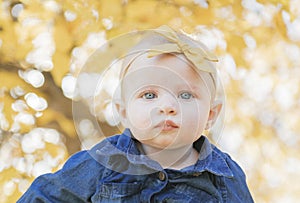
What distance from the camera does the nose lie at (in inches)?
37.1

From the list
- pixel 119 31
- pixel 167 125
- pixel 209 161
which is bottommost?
pixel 119 31

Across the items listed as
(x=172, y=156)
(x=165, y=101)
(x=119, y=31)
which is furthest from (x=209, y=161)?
(x=119, y=31)

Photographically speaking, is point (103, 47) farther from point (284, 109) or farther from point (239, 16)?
point (284, 109)

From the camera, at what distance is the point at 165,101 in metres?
0.95

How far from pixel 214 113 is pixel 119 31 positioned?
755 millimetres

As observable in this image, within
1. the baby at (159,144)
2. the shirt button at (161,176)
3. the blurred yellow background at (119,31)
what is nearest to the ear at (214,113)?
the baby at (159,144)

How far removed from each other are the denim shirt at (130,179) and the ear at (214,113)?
0.16 ft

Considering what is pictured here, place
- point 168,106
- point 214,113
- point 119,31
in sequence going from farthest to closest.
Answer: point 119,31, point 214,113, point 168,106

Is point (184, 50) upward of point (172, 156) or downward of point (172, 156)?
upward

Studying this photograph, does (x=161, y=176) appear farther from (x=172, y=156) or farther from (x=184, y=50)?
(x=184, y=50)

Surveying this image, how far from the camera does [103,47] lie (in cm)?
108

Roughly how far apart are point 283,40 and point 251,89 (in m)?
0.20

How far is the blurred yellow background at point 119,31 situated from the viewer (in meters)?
1.85

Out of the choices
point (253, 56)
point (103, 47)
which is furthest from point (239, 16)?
point (103, 47)
